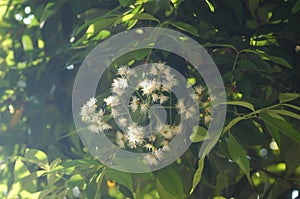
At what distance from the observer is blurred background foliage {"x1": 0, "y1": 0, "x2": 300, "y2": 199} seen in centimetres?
40

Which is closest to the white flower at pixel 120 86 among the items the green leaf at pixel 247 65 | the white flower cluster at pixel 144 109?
the white flower cluster at pixel 144 109

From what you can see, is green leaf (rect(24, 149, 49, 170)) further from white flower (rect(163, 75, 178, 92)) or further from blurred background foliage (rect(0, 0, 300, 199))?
white flower (rect(163, 75, 178, 92))

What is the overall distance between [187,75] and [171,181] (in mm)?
111

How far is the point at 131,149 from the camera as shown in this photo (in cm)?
40

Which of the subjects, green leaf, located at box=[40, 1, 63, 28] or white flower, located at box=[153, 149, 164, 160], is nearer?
white flower, located at box=[153, 149, 164, 160]

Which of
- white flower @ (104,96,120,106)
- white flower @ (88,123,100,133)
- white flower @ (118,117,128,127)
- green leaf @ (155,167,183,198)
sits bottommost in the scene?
green leaf @ (155,167,183,198)

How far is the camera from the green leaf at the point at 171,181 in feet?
1.27

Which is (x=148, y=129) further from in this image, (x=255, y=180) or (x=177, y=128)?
(x=255, y=180)

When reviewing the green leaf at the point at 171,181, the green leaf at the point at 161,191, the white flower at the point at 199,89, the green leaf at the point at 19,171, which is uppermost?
the white flower at the point at 199,89

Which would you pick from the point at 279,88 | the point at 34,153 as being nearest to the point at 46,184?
the point at 34,153

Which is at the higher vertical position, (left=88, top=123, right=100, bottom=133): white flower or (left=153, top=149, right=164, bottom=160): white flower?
(left=88, top=123, right=100, bottom=133): white flower

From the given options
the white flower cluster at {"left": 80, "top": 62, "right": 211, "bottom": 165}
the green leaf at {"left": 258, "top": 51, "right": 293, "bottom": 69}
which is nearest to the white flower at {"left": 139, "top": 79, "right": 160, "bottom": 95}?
the white flower cluster at {"left": 80, "top": 62, "right": 211, "bottom": 165}

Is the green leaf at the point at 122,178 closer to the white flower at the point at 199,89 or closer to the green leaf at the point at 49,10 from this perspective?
the white flower at the point at 199,89

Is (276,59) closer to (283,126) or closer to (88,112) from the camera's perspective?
(283,126)
